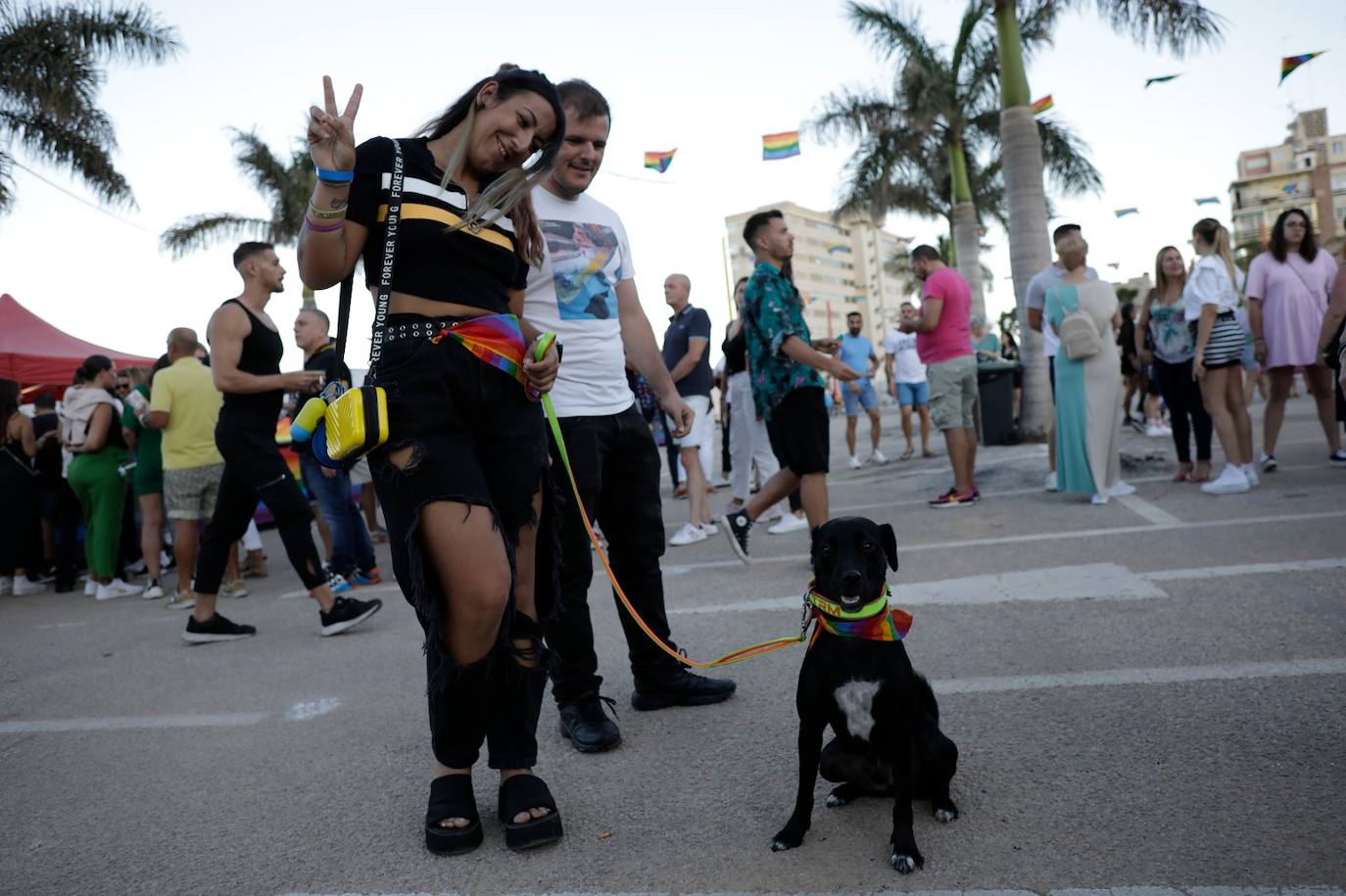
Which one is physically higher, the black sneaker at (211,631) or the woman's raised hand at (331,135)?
the woman's raised hand at (331,135)

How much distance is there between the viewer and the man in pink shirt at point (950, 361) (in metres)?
8.08

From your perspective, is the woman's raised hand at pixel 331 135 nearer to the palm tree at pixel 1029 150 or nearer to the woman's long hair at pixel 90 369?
the woman's long hair at pixel 90 369

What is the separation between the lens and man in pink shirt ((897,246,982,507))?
808 centimetres

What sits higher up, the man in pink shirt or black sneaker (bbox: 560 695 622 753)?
the man in pink shirt

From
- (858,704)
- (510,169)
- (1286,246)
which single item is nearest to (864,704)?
(858,704)

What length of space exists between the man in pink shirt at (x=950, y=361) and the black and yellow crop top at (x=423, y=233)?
6.11m

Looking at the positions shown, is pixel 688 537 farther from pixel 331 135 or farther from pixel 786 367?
pixel 331 135

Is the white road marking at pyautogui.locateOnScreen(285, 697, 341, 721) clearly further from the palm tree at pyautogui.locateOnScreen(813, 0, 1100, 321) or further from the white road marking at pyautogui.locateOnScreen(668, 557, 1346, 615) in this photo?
the palm tree at pyautogui.locateOnScreen(813, 0, 1100, 321)

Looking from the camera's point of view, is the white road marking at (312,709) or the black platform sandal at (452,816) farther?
the white road marking at (312,709)

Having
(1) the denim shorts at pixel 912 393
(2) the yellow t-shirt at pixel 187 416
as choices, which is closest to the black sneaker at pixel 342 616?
(2) the yellow t-shirt at pixel 187 416

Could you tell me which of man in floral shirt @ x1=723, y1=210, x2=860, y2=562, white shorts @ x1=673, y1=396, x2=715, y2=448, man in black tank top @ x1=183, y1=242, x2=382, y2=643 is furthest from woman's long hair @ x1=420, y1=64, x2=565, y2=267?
white shorts @ x1=673, y1=396, x2=715, y2=448

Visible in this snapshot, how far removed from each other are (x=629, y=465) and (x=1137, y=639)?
222cm

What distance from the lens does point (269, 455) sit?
564 cm

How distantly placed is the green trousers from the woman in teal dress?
26.5 ft
